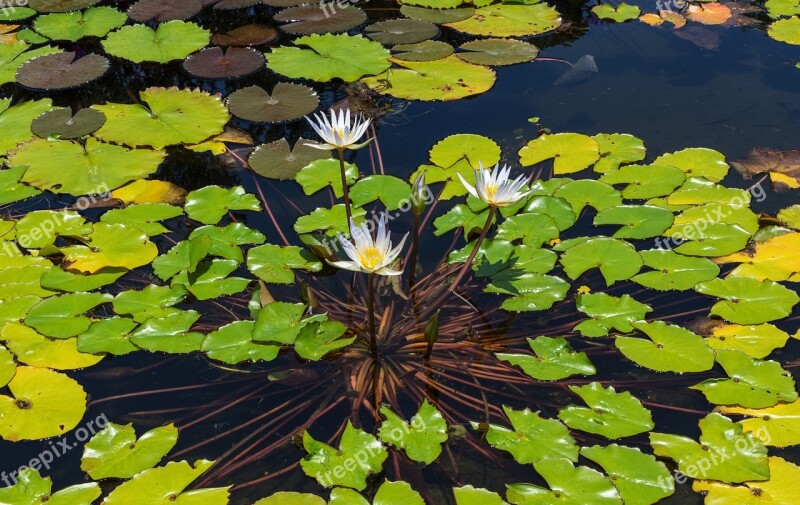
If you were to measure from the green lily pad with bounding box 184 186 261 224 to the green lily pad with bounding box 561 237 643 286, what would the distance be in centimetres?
190

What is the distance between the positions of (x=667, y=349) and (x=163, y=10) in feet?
17.5

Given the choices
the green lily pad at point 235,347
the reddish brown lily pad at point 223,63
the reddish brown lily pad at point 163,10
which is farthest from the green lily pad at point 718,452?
the reddish brown lily pad at point 163,10

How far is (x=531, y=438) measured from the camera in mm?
3023

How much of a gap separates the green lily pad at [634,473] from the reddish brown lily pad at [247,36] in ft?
15.3

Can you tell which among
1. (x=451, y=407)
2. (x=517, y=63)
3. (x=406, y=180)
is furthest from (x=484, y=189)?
(x=517, y=63)

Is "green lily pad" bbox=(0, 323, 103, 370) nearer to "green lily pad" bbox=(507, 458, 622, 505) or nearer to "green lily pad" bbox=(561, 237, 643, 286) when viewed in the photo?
"green lily pad" bbox=(507, 458, 622, 505)

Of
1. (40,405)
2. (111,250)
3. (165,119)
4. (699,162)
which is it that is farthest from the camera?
(165,119)

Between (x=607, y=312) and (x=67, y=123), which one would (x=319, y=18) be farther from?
(x=607, y=312)

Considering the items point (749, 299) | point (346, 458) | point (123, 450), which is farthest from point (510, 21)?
point (123, 450)

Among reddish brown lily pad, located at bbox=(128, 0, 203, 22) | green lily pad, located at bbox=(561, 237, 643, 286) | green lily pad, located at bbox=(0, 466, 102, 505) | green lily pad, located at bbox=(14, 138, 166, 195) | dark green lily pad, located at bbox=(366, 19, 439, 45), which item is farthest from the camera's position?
reddish brown lily pad, located at bbox=(128, 0, 203, 22)

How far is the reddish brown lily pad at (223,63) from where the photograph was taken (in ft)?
18.7

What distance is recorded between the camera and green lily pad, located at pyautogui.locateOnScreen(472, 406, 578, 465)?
116 inches

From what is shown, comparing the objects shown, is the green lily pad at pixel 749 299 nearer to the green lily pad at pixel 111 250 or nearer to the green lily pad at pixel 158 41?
the green lily pad at pixel 111 250

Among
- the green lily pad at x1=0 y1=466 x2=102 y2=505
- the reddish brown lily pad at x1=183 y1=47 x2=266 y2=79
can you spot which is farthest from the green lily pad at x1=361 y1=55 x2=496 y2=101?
the green lily pad at x1=0 y1=466 x2=102 y2=505
